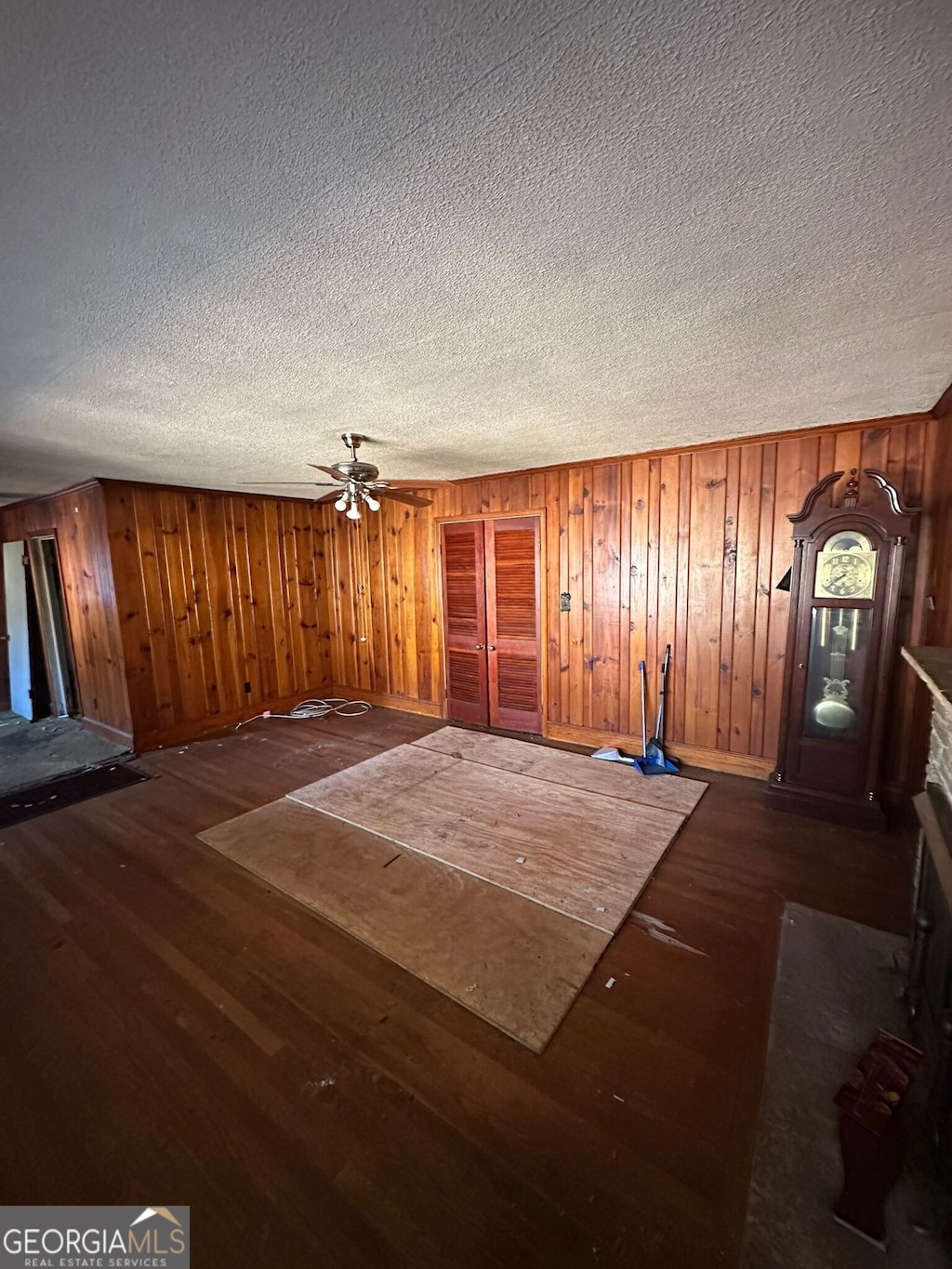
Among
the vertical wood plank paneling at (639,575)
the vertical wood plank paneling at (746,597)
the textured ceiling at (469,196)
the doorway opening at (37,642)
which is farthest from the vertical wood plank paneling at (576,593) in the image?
the doorway opening at (37,642)

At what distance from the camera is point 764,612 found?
3.53m

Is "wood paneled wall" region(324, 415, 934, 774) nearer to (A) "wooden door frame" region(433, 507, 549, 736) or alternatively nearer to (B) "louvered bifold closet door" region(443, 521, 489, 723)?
(A) "wooden door frame" region(433, 507, 549, 736)

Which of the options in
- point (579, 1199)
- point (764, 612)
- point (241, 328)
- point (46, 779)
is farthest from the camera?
point (46, 779)

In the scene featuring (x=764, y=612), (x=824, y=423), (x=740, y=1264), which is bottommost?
(x=740, y=1264)

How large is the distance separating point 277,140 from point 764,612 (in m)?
3.61

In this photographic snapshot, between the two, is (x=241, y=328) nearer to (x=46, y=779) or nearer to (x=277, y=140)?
(x=277, y=140)

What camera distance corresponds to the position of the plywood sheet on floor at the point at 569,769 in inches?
133

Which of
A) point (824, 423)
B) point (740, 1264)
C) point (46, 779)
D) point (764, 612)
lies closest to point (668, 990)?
point (740, 1264)

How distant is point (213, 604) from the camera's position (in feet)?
16.5

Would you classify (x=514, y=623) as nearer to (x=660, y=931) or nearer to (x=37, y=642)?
(x=660, y=931)

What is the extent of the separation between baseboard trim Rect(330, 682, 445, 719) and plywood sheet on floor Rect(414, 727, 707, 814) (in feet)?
1.91

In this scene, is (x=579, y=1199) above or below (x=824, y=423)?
below

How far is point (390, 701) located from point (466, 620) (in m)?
1.49

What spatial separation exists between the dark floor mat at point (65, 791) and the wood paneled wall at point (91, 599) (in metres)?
0.53
